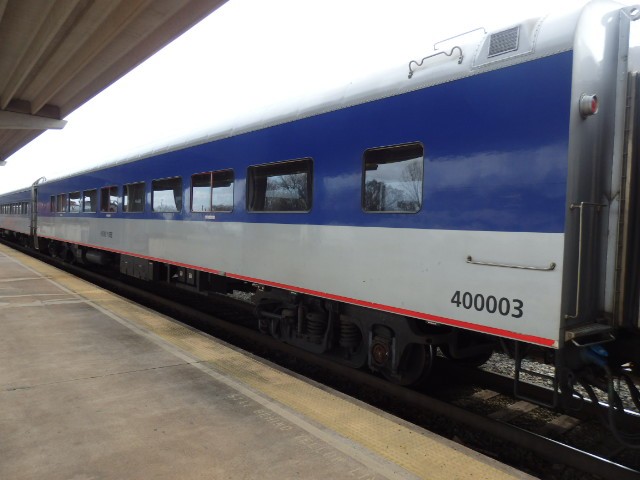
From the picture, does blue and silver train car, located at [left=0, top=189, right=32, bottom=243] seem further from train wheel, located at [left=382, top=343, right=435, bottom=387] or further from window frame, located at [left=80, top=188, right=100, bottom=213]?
train wheel, located at [left=382, top=343, right=435, bottom=387]

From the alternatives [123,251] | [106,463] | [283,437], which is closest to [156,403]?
[106,463]

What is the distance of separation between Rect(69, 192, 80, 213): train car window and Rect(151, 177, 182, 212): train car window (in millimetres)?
5876

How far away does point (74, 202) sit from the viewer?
43.8 ft

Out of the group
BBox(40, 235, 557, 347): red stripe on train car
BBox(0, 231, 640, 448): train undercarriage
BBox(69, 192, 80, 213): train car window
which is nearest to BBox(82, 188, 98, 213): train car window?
BBox(69, 192, 80, 213): train car window

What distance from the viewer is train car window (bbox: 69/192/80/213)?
42.6 feet

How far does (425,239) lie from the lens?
3672 mm

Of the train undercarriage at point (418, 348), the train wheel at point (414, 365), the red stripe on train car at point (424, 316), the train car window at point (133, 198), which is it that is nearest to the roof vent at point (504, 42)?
the red stripe on train car at point (424, 316)

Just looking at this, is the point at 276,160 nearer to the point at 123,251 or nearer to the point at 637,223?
the point at 637,223

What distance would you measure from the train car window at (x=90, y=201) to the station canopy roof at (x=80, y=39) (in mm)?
4318

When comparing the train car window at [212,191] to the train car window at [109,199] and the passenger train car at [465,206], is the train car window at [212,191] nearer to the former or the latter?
the passenger train car at [465,206]

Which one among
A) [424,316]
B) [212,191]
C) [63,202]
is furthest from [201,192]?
[63,202]

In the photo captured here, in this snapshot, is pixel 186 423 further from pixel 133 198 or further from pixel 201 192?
pixel 133 198

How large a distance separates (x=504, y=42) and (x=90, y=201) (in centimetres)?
1132

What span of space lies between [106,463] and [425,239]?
105 inches
